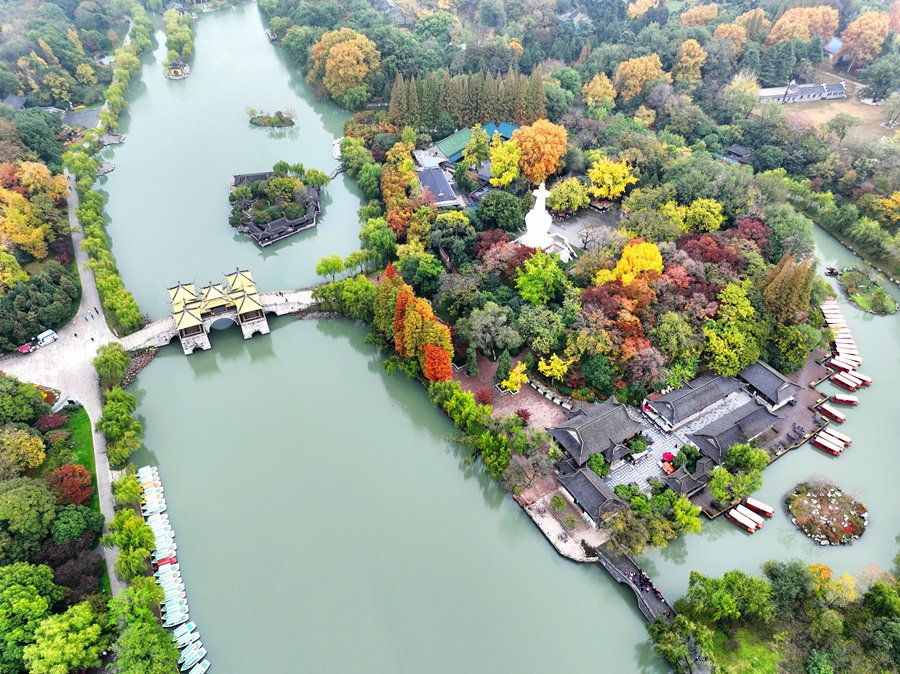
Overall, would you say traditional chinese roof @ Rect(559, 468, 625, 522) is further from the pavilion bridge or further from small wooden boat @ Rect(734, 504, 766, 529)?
the pavilion bridge

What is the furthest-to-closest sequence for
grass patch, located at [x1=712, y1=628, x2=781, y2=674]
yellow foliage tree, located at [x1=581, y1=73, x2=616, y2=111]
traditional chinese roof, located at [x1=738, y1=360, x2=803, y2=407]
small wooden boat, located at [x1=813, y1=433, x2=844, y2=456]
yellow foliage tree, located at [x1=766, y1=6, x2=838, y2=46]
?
yellow foliage tree, located at [x1=766, y1=6, x2=838, y2=46]
yellow foliage tree, located at [x1=581, y1=73, x2=616, y2=111]
traditional chinese roof, located at [x1=738, y1=360, x2=803, y2=407]
small wooden boat, located at [x1=813, y1=433, x2=844, y2=456]
grass patch, located at [x1=712, y1=628, x2=781, y2=674]

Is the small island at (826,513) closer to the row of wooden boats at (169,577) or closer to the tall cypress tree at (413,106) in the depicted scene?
the row of wooden boats at (169,577)

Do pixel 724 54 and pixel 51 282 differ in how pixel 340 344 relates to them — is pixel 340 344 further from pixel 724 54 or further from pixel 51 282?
pixel 724 54

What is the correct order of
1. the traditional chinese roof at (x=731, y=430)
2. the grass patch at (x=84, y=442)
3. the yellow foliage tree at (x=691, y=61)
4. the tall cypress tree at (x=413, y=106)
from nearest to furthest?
the grass patch at (x=84, y=442) < the traditional chinese roof at (x=731, y=430) < the tall cypress tree at (x=413, y=106) < the yellow foliage tree at (x=691, y=61)

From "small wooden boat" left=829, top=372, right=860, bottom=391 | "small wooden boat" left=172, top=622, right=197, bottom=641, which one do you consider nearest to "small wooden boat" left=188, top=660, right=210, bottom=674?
"small wooden boat" left=172, top=622, right=197, bottom=641

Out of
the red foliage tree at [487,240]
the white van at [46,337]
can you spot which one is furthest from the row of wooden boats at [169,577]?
the red foliage tree at [487,240]
